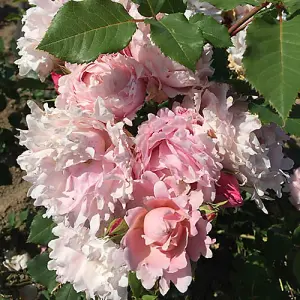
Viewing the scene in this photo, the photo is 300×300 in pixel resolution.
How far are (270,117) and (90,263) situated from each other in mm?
407

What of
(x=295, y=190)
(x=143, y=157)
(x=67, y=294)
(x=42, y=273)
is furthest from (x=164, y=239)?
(x=295, y=190)

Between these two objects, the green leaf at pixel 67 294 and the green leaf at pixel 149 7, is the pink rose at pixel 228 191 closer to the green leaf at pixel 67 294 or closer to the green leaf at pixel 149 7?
the green leaf at pixel 149 7

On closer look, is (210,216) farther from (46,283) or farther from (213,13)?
(46,283)

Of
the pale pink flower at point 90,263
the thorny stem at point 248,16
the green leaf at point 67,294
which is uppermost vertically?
the thorny stem at point 248,16

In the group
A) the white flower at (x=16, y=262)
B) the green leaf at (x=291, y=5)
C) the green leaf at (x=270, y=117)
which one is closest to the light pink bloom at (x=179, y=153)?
the green leaf at (x=270, y=117)

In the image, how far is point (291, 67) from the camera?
25.1 inches

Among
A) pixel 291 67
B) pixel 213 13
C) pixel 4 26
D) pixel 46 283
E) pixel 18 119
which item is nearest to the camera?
pixel 291 67

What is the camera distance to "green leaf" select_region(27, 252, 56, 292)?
129 cm

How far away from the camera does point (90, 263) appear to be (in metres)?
0.90

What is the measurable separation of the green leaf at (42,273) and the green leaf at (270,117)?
0.74m

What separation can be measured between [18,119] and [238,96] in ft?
4.63

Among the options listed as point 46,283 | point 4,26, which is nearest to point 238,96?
point 46,283

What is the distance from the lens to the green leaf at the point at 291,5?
0.73m

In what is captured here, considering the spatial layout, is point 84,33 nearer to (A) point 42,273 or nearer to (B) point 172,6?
(B) point 172,6
